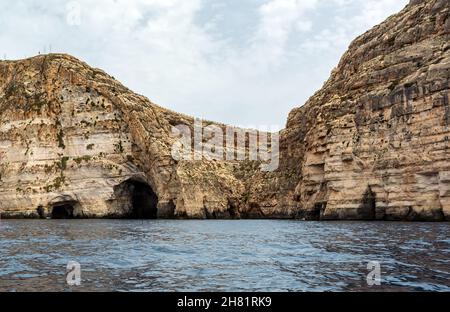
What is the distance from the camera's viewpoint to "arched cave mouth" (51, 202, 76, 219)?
281 ft

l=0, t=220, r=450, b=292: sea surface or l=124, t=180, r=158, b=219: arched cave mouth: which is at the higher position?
l=124, t=180, r=158, b=219: arched cave mouth

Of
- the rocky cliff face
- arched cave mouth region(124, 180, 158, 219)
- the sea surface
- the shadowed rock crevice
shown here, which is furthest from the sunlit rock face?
the sea surface

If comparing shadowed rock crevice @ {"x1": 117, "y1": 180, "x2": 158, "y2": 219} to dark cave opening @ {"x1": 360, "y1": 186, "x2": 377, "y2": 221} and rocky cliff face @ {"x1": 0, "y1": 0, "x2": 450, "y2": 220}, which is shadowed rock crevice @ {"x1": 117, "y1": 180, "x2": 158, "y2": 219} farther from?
dark cave opening @ {"x1": 360, "y1": 186, "x2": 377, "y2": 221}

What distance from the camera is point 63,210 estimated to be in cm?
9088

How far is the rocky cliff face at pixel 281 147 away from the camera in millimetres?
53250

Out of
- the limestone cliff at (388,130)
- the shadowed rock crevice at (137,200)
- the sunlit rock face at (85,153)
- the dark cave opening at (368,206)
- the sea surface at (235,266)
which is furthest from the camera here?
the shadowed rock crevice at (137,200)

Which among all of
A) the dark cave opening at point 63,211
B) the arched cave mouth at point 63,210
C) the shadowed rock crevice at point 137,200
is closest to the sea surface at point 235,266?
the shadowed rock crevice at point 137,200

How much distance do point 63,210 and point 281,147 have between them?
145ft

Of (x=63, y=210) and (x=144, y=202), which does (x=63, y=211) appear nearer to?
(x=63, y=210)

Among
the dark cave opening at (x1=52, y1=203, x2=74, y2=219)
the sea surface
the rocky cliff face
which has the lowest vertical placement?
the sea surface

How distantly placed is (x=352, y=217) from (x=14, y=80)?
70668 mm

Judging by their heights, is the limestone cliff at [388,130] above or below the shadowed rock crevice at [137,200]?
above

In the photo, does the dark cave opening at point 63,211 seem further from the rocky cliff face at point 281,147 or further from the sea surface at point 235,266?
the sea surface at point 235,266

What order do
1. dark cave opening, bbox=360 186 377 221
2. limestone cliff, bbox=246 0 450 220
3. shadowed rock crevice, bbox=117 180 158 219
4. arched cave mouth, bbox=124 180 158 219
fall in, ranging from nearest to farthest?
limestone cliff, bbox=246 0 450 220
dark cave opening, bbox=360 186 377 221
shadowed rock crevice, bbox=117 180 158 219
arched cave mouth, bbox=124 180 158 219
